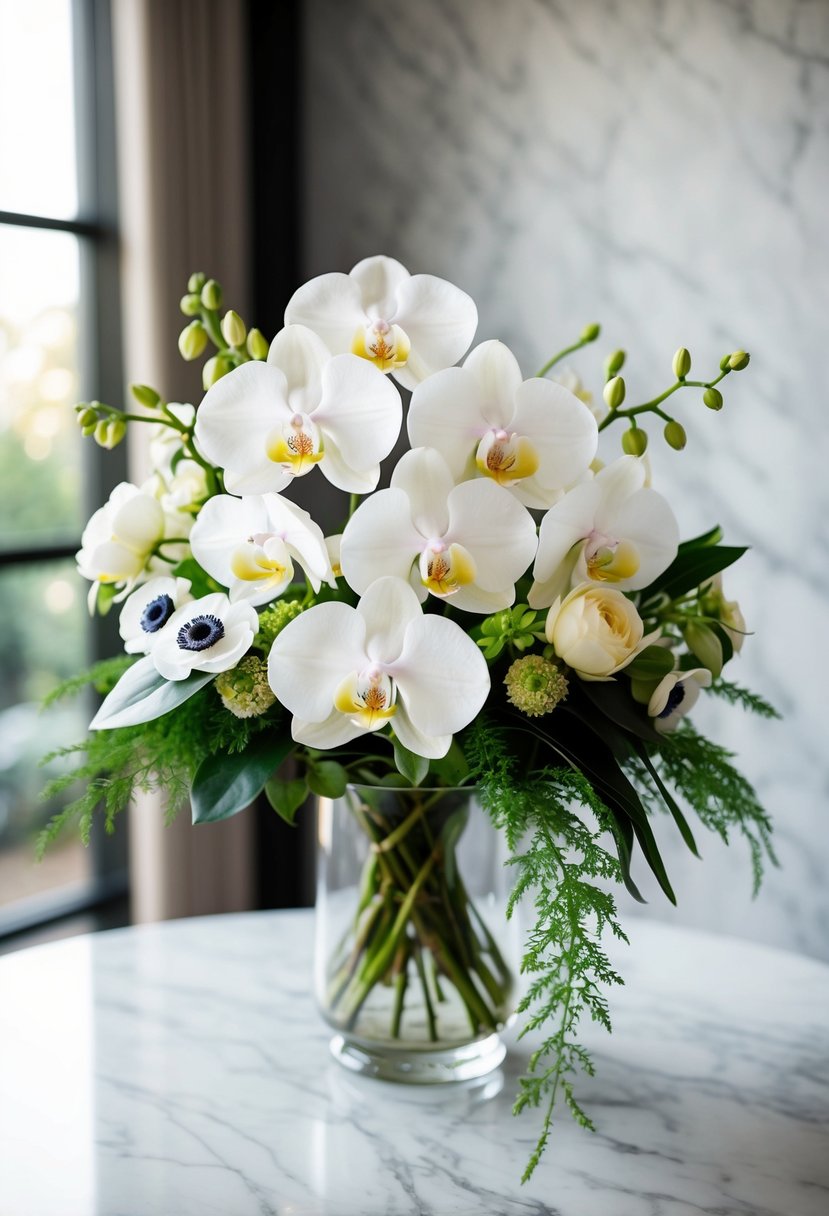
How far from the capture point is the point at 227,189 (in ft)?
7.22

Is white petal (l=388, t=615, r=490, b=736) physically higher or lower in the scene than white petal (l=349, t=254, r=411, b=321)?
lower

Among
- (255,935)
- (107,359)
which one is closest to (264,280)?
(107,359)

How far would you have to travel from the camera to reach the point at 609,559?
848 millimetres

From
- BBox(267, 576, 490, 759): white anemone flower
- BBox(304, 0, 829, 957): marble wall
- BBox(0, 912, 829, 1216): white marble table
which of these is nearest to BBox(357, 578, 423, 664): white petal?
BBox(267, 576, 490, 759): white anemone flower

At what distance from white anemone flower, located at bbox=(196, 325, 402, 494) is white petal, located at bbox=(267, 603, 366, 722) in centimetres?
10

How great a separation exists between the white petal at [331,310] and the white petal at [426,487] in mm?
136

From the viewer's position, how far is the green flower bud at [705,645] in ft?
3.14

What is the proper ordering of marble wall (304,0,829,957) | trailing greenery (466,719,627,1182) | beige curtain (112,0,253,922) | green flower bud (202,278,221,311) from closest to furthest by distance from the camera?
trailing greenery (466,719,627,1182) < green flower bud (202,278,221,311) < marble wall (304,0,829,957) < beige curtain (112,0,253,922)

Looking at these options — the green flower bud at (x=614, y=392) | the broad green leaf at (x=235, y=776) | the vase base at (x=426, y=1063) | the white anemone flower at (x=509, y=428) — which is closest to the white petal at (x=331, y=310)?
the white anemone flower at (x=509, y=428)

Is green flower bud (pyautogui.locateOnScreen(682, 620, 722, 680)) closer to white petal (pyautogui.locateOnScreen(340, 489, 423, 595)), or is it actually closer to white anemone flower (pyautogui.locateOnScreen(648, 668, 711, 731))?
white anemone flower (pyautogui.locateOnScreen(648, 668, 711, 731))

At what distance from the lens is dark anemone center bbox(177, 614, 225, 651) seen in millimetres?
838

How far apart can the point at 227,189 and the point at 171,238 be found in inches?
7.2

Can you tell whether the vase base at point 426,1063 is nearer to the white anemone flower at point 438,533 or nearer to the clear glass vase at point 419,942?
the clear glass vase at point 419,942

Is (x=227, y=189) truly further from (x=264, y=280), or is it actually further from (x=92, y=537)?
(x=92, y=537)
